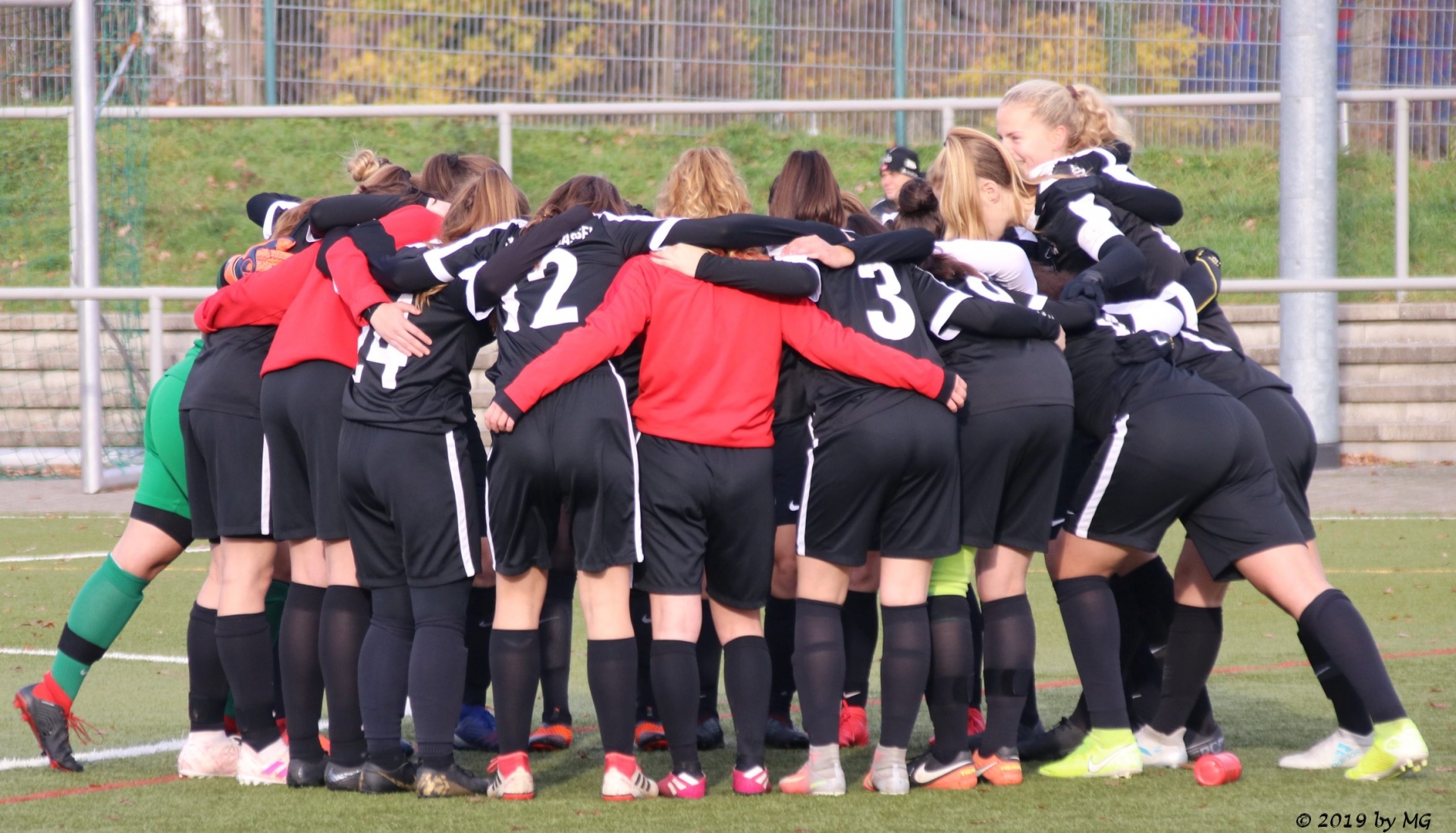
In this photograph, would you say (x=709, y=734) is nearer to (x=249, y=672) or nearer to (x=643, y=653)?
(x=643, y=653)

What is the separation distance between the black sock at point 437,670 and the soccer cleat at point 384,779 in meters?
0.10

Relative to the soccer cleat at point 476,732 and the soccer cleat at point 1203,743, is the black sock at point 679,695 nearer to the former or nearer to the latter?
the soccer cleat at point 476,732

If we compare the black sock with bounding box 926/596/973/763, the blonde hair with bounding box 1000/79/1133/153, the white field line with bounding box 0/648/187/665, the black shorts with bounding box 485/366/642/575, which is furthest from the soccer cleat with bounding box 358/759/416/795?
the blonde hair with bounding box 1000/79/1133/153

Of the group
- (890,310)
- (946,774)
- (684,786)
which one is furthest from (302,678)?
(890,310)

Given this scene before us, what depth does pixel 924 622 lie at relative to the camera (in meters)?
4.15

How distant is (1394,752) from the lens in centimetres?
396

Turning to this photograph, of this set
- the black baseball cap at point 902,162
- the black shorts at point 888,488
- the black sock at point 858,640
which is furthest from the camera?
the black baseball cap at point 902,162

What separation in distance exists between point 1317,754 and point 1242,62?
1035cm

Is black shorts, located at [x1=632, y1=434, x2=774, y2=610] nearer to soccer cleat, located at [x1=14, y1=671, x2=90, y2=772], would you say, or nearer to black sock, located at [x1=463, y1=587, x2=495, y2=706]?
black sock, located at [x1=463, y1=587, x2=495, y2=706]

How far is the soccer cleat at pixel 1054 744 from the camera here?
4633 mm

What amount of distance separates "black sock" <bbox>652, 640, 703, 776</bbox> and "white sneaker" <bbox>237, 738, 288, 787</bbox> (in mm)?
1154

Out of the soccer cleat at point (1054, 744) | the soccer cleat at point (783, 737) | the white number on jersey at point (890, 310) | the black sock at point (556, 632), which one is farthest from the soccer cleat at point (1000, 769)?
the black sock at point (556, 632)

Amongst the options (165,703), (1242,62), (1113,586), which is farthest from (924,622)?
(1242,62)

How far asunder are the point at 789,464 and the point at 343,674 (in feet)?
4.79
